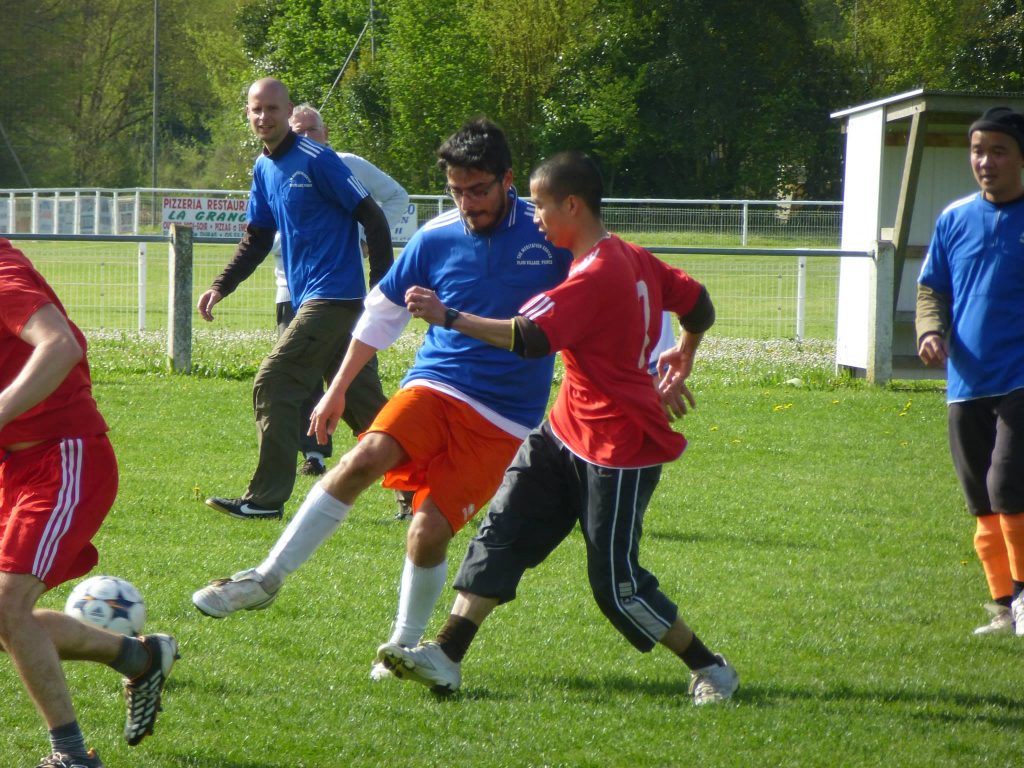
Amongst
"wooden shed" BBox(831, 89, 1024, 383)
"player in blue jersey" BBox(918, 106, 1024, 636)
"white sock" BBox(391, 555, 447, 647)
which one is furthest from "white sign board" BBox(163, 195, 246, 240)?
"white sock" BBox(391, 555, 447, 647)

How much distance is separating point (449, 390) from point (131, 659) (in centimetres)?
150

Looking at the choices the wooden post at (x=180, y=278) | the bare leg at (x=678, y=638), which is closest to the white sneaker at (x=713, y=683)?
the bare leg at (x=678, y=638)

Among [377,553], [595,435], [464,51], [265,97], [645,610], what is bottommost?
[377,553]

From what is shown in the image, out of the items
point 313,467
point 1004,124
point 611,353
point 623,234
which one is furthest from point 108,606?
point 623,234

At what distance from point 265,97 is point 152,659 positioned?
401 centimetres

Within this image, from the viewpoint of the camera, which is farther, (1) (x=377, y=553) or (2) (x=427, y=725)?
(1) (x=377, y=553)

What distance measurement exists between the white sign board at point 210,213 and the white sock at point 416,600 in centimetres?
2791

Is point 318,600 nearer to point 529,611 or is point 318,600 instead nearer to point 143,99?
point 529,611

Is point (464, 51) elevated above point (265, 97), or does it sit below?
above

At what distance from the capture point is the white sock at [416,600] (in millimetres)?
4891

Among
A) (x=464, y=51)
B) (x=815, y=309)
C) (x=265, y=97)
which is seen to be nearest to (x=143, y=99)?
(x=464, y=51)

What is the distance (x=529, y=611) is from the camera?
5.83m

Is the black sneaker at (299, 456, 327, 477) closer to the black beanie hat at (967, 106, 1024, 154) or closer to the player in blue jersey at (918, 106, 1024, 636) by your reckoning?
the player in blue jersey at (918, 106, 1024, 636)

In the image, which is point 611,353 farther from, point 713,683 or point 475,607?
point 713,683
